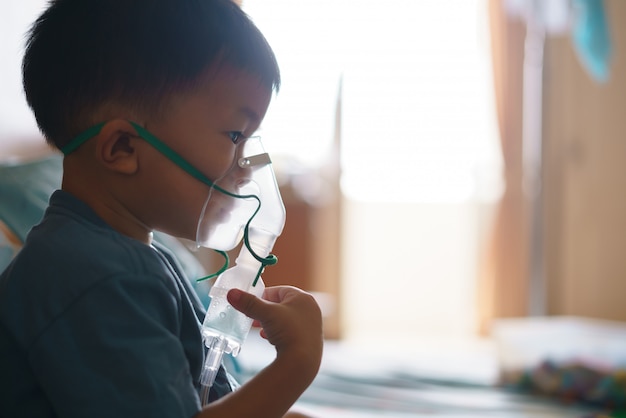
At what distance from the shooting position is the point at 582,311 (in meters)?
4.04

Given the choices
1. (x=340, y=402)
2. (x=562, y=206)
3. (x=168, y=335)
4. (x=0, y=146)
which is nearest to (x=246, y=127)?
(x=168, y=335)

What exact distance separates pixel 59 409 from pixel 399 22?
3.70 m

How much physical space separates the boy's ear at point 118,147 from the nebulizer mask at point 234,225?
0.04 feet

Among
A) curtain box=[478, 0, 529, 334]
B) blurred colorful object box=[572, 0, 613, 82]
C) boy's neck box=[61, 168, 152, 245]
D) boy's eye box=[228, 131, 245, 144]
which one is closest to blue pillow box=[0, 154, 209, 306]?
boy's neck box=[61, 168, 152, 245]

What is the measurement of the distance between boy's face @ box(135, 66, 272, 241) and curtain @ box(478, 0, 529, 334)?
3404mm

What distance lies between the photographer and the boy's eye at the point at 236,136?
2.74 ft

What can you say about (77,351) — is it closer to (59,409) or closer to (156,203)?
(59,409)

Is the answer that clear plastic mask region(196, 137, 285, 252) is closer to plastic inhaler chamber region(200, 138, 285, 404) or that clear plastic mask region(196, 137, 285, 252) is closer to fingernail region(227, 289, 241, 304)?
plastic inhaler chamber region(200, 138, 285, 404)

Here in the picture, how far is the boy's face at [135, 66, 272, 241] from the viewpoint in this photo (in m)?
0.80

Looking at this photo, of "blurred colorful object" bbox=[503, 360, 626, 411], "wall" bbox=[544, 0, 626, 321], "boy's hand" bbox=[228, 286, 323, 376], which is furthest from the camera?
"wall" bbox=[544, 0, 626, 321]

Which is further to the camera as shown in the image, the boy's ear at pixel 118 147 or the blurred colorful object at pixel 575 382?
the blurred colorful object at pixel 575 382

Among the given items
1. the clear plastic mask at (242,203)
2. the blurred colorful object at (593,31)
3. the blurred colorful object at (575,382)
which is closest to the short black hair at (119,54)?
the clear plastic mask at (242,203)

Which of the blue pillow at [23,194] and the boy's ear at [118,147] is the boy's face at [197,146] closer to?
the boy's ear at [118,147]

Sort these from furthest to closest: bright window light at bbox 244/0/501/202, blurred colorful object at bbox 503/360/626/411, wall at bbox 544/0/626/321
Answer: wall at bbox 544/0/626/321
bright window light at bbox 244/0/501/202
blurred colorful object at bbox 503/360/626/411
